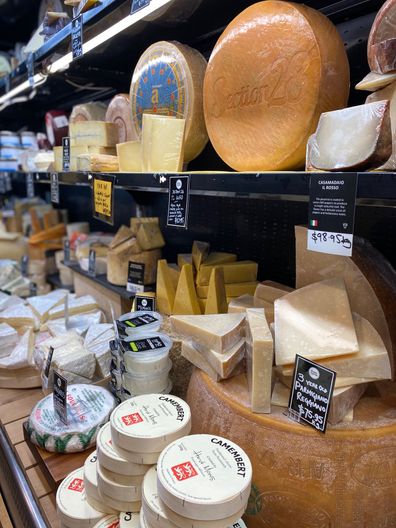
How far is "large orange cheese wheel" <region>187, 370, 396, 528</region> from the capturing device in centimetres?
67

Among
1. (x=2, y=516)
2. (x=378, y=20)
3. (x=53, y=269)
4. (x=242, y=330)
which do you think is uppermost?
(x=378, y=20)

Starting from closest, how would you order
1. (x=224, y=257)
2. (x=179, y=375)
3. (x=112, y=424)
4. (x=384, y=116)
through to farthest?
(x=384, y=116) → (x=112, y=424) → (x=179, y=375) → (x=224, y=257)

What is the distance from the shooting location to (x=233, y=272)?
1.26 metres

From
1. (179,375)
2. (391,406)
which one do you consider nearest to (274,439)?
(391,406)

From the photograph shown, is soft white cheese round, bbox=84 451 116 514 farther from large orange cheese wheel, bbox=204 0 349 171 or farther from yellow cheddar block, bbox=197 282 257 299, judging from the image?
large orange cheese wheel, bbox=204 0 349 171

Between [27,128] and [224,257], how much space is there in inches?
101

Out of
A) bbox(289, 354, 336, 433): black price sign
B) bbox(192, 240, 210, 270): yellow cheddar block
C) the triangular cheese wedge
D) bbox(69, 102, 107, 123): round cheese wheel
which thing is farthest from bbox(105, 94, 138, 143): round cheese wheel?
bbox(289, 354, 336, 433): black price sign

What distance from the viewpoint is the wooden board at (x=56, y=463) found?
39.7 inches

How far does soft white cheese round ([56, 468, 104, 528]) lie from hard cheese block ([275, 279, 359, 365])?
0.52m

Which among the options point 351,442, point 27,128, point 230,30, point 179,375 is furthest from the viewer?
point 27,128

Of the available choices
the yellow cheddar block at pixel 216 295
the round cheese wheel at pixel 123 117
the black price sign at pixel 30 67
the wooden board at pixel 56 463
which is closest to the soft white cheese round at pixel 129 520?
the wooden board at pixel 56 463

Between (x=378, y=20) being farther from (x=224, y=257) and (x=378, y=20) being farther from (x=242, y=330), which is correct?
(x=224, y=257)

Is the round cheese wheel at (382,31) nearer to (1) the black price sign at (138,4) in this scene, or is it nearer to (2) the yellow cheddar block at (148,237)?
(1) the black price sign at (138,4)

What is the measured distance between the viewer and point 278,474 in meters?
0.70
